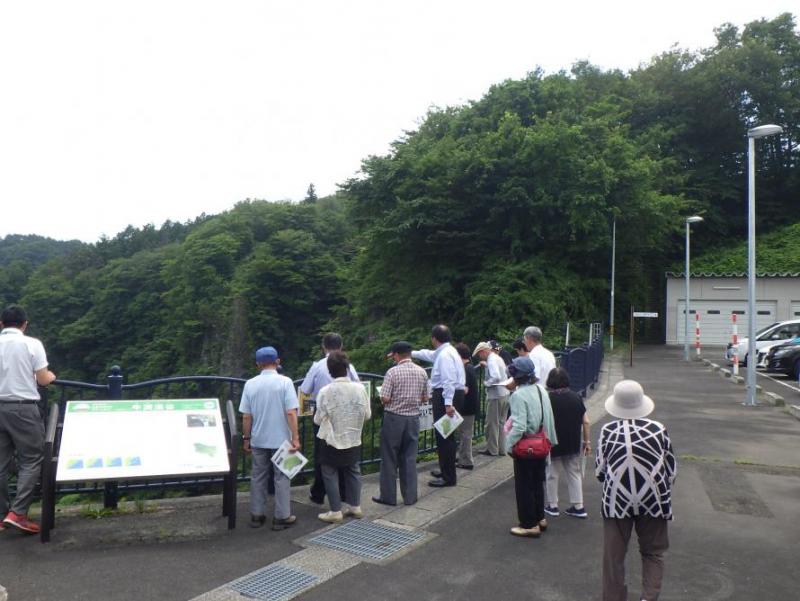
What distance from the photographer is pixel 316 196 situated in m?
101

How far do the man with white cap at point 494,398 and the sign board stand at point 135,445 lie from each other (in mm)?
4190

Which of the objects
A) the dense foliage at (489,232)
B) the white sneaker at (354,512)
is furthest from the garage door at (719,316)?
the white sneaker at (354,512)

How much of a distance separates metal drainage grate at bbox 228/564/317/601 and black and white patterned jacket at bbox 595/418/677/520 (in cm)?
229

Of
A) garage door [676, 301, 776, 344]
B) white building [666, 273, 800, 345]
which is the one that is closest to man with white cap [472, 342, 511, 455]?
white building [666, 273, 800, 345]

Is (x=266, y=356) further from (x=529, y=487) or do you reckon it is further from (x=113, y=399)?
(x=529, y=487)

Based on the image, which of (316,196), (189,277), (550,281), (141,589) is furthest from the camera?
(316,196)

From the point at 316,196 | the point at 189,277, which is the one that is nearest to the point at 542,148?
the point at 189,277

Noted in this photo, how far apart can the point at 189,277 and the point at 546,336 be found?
141 ft

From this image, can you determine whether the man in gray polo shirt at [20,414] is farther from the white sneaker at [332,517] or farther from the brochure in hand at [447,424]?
the brochure in hand at [447,424]

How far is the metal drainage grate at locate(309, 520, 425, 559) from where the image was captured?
5.68 m

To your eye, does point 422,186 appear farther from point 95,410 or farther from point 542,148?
point 95,410

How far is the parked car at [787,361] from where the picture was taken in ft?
66.0

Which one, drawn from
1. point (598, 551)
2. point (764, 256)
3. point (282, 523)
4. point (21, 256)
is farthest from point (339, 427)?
point (21, 256)

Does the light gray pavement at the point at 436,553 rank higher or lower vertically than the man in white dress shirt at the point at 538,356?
lower
